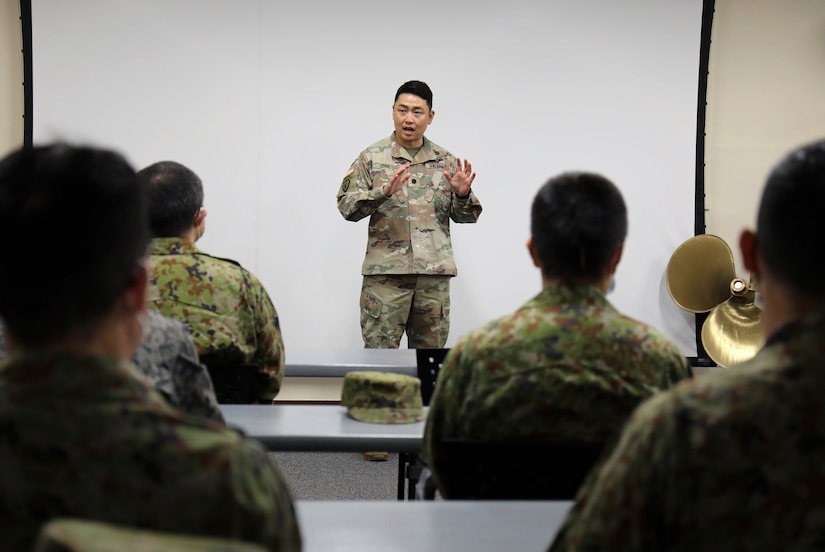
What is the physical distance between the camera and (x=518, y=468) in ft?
4.88

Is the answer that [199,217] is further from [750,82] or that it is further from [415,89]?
[750,82]

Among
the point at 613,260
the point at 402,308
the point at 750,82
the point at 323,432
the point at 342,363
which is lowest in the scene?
the point at 402,308

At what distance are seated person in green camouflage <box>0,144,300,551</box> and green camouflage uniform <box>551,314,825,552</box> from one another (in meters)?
0.34

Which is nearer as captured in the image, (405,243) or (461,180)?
(461,180)

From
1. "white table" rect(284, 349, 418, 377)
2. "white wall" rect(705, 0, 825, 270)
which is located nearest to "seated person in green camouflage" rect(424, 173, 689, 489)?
"white table" rect(284, 349, 418, 377)

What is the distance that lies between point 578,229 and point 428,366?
958mm

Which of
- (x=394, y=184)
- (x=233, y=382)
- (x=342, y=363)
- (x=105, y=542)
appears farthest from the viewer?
(x=394, y=184)

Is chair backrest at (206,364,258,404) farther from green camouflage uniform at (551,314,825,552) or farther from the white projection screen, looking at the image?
the white projection screen

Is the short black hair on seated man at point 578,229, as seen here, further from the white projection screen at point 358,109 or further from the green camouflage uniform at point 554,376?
the white projection screen at point 358,109

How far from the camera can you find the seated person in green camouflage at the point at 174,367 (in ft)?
5.31

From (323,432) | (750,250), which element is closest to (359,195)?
(323,432)

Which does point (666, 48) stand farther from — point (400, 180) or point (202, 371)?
point (202, 371)

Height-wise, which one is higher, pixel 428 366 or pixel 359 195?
pixel 359 195

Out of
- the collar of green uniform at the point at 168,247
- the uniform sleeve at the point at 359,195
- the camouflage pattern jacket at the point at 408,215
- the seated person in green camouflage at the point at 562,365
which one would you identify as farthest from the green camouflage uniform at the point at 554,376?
the camouflage pattern jacket at the point at 408,215
